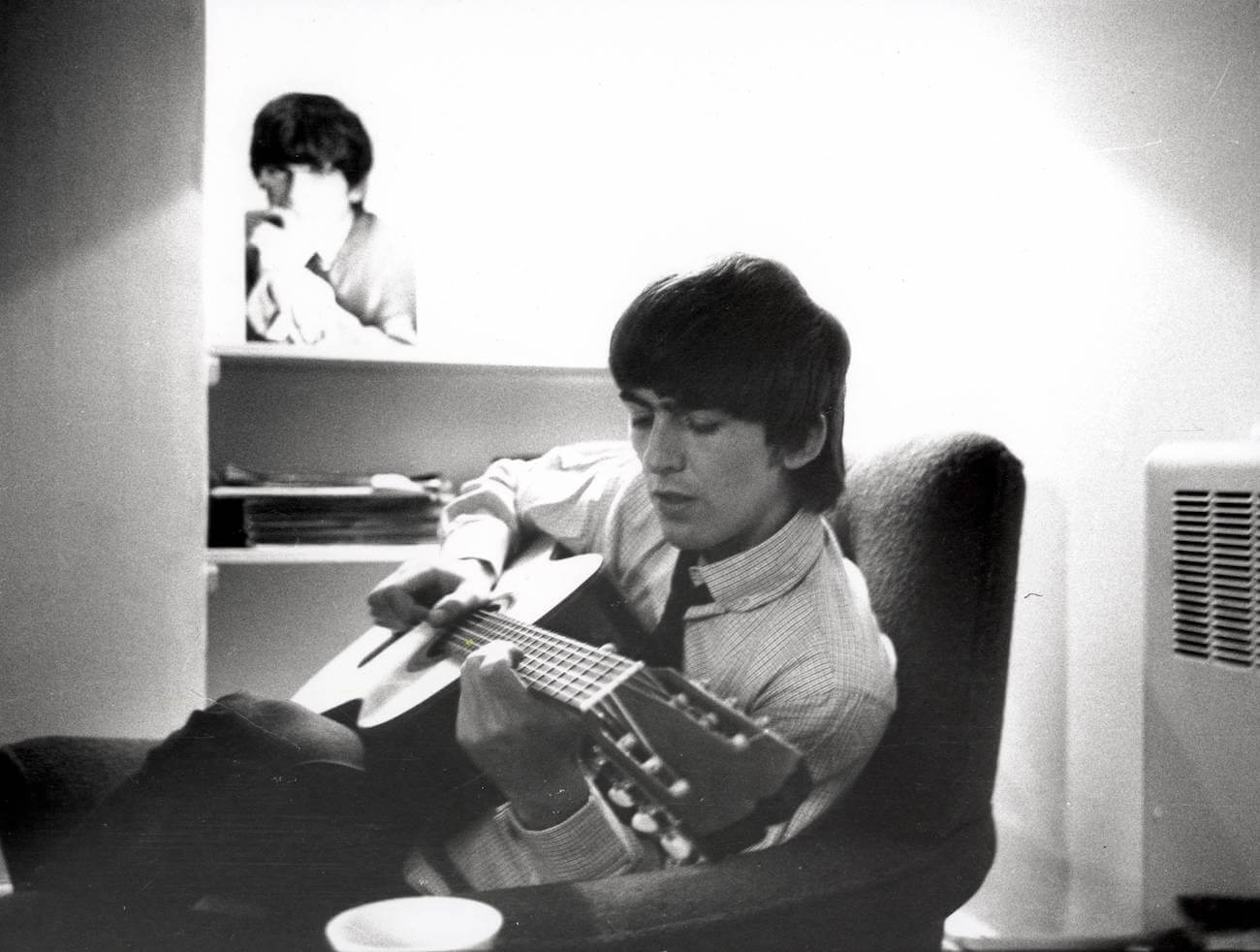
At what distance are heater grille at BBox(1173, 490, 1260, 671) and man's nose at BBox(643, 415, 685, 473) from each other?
56 centimetres

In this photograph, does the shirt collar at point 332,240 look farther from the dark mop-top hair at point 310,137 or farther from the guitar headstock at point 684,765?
the guitar headstock at point 684,765

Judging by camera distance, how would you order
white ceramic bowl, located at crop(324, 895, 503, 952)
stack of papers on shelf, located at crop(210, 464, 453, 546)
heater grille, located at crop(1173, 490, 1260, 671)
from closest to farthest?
white ceramic bowl, located at crop(324, 895, 503, 952) < heater grille, located at crop(1173, 490, 1260, 671) < stack of papers on shelf, located at crop(210, 464, 453, 546)

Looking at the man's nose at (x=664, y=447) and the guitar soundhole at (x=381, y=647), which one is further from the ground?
the man's nose at (x=664, y=447)

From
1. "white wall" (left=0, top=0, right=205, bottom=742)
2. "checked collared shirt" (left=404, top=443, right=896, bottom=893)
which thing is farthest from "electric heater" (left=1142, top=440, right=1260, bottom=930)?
"white wall" (left=0, top=0, right=205, bottom=742)

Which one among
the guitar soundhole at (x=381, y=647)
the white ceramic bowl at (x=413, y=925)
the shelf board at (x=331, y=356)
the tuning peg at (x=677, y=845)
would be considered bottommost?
the white ceramic bowl at (x=413, y=925)

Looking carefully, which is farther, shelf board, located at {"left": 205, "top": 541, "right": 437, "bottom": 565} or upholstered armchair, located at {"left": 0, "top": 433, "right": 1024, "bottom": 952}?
shelf board, located at {"left": 205, "top": 541, "right": 437, "bottom": 565}

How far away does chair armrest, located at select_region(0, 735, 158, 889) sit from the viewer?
3.66 ft

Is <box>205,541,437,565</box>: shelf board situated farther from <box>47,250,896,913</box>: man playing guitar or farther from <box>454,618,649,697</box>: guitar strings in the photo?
<box>454,618,649,697</box>: guitar strings

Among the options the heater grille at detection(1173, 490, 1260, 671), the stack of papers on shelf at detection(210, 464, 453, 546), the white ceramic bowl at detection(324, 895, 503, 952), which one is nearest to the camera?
the white ceramic bowl at detection(324, 895, 503, 952)

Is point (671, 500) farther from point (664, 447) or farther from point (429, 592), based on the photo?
point (429, 592)

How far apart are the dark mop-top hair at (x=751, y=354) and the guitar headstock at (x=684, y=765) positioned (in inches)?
9.7

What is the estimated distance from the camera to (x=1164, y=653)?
45.1 inches

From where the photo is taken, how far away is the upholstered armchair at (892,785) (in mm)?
961

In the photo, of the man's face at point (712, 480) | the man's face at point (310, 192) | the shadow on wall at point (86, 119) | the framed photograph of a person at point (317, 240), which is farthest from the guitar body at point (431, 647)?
the shadow on wall at point (86, 119)
